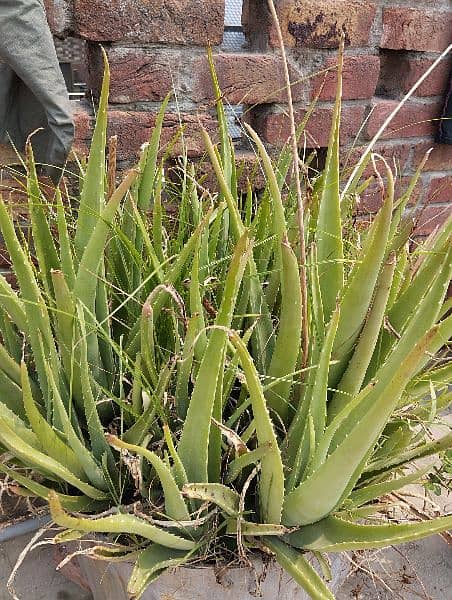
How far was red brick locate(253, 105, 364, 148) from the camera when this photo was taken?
2.61ft

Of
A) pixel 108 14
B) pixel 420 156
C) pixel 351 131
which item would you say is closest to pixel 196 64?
pixel 108 14

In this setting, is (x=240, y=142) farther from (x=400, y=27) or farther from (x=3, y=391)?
(x=3, y=391)

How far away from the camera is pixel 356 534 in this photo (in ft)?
1.15

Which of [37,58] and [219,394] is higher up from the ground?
[37,58]

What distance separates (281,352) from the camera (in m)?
0.39

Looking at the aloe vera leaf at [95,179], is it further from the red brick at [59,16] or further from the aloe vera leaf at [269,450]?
the red brick at [59,16]

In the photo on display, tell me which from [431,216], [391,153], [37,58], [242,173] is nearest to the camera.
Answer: [37,58]

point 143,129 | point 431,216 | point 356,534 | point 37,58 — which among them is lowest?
point 431,216

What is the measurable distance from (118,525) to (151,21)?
58 centimetres

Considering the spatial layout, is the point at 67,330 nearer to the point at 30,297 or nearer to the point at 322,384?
the point at 30,297

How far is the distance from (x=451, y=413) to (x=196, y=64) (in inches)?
24.7

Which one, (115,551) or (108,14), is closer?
(115,551)

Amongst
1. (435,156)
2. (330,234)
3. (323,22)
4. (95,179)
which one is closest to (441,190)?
(435,156)

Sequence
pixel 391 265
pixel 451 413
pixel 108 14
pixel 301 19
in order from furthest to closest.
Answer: pixel 451 413 < pixel 301 19 < pixel 108 14 < pixel 391 265
